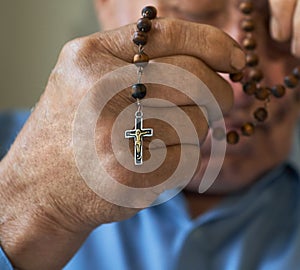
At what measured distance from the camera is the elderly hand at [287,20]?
877 mm

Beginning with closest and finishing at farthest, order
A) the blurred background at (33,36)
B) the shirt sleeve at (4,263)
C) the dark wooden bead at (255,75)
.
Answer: the shirt sleeve at (4,263), the dark wooden bead at (255,75), the blurred background at (33,36)

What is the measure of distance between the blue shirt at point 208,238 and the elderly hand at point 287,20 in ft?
1.11

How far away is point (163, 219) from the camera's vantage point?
1082 mm

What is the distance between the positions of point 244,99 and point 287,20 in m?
0.14

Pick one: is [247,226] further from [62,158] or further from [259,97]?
[62,158]

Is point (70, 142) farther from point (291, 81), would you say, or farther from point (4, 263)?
point (291, 81)

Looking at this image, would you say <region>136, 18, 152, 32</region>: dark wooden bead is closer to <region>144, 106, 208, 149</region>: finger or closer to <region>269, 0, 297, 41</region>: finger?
<region>144, 106, 208, 149</region>: finger

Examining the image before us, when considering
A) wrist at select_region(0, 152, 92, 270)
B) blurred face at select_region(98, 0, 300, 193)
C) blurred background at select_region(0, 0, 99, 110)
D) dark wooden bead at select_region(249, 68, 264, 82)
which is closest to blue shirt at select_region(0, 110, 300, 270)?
blurred face at select_region(98, 0, 300, 193)

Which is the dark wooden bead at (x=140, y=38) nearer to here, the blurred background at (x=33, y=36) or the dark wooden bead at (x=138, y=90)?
the dark wooden bead at (x=138, y=90)

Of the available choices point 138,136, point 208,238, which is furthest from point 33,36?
point 138,136

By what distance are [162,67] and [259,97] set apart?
21cm

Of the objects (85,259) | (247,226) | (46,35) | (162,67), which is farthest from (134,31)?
(46,35)

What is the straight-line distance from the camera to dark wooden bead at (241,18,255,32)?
0.92m

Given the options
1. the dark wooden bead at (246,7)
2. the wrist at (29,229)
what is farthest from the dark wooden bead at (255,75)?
the wrist at (29,229)
